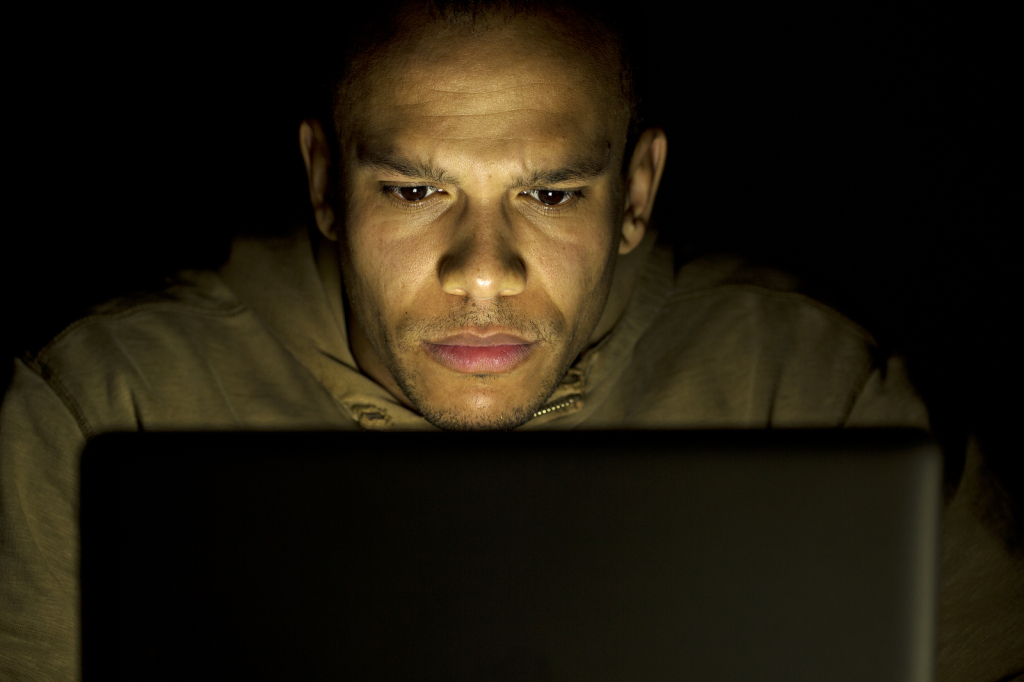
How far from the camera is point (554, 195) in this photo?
3.74ft

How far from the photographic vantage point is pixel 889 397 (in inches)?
51.9

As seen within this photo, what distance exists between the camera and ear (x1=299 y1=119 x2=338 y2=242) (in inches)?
50.1

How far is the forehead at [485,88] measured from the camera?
1065 mm

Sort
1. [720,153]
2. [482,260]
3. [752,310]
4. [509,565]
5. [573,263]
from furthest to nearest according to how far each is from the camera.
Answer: [720,153] → [752,310] → [573,263] → [482,260] → [509,565]

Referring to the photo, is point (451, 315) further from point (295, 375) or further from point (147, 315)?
point (147, 315)

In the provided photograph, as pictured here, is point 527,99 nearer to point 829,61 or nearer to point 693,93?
point 693,93

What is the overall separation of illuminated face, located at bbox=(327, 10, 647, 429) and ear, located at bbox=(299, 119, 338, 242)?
10 centimetres

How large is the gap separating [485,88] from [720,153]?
84 cm

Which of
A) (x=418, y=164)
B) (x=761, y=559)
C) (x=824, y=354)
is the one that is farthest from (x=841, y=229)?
(x=761, y=559)

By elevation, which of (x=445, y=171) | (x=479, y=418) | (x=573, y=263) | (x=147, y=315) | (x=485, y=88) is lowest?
(x=479, y=418)

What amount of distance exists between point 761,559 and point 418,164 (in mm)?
698

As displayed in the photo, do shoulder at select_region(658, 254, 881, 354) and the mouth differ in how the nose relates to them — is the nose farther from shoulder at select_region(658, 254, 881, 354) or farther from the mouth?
shoulder at select_region(658, 254, 881, 354)

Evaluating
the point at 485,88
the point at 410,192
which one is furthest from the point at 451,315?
the point at 485,88

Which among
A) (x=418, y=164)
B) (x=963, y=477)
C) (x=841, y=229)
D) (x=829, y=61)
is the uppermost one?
(x=829, y=61)
